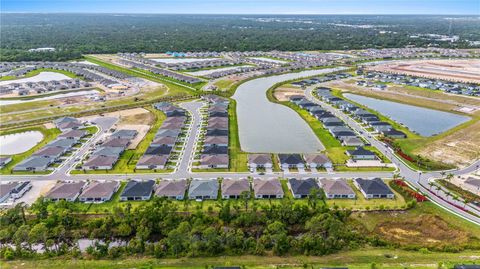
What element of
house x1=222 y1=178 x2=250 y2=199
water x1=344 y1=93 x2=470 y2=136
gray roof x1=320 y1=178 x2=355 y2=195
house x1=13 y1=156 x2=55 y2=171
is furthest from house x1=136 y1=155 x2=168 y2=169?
water x1=344 y1=93 x2=470 y2=136

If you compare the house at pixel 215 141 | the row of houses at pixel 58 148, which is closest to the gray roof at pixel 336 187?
the house at pixel 215 141

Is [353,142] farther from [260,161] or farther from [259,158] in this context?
[260,161]

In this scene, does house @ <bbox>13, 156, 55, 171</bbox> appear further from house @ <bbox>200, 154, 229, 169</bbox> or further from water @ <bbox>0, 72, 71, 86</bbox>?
water @ <bbox>0, 72, 71, 86</bbox>

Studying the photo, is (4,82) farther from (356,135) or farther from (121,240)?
(356,135)

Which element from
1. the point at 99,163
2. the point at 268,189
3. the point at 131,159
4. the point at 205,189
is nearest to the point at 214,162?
the point at 205,189

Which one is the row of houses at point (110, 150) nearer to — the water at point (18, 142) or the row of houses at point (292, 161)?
the water at point (18, 142)

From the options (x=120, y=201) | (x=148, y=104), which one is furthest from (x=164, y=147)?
(x=148, y=104)
